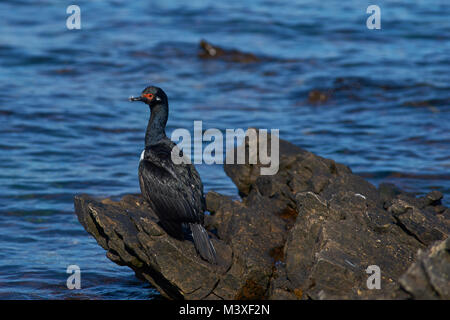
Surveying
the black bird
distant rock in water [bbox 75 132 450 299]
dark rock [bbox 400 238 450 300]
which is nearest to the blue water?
distant rock in water [bbox 75 132 450 299]

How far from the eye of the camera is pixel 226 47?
19.6m

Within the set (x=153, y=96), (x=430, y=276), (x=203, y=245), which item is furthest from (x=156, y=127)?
(x=430, y=276)

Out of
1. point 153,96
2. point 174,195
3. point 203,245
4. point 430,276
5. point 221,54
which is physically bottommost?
point 203,245

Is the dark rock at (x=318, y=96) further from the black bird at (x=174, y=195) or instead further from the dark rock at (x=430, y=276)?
the dark rock at (x=430, y=276)

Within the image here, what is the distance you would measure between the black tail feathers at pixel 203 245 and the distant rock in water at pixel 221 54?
496 inches

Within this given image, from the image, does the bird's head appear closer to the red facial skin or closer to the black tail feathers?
the red facial skin

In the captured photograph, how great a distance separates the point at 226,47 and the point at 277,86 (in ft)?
10.7

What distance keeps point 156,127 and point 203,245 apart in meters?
1.70

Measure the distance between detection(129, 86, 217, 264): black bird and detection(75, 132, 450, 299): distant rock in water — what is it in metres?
0.14

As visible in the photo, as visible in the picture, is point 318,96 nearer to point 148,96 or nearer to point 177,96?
point 177,96

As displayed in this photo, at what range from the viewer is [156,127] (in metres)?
7.73

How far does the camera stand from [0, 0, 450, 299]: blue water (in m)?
9.78
